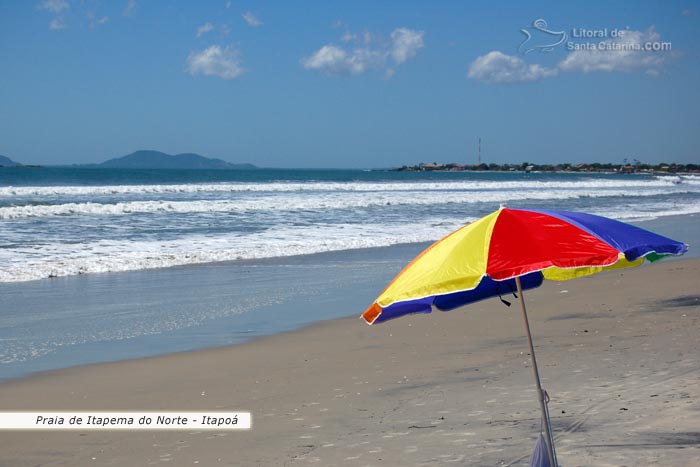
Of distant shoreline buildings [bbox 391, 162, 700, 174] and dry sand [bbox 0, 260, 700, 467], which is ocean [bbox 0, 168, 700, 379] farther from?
distant shoreline buildings [bbox 391, 162, 700, 174]

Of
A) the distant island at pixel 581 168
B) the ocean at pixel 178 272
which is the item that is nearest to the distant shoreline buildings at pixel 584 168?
the distant island at pixel 581 168

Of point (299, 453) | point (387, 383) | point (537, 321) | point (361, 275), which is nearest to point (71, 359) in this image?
point (387, 383)

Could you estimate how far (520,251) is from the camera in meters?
3.20

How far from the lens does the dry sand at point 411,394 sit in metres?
4.66

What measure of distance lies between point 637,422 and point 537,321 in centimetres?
408

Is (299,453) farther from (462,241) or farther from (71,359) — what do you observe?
(71,359)

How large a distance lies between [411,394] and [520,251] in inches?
117
